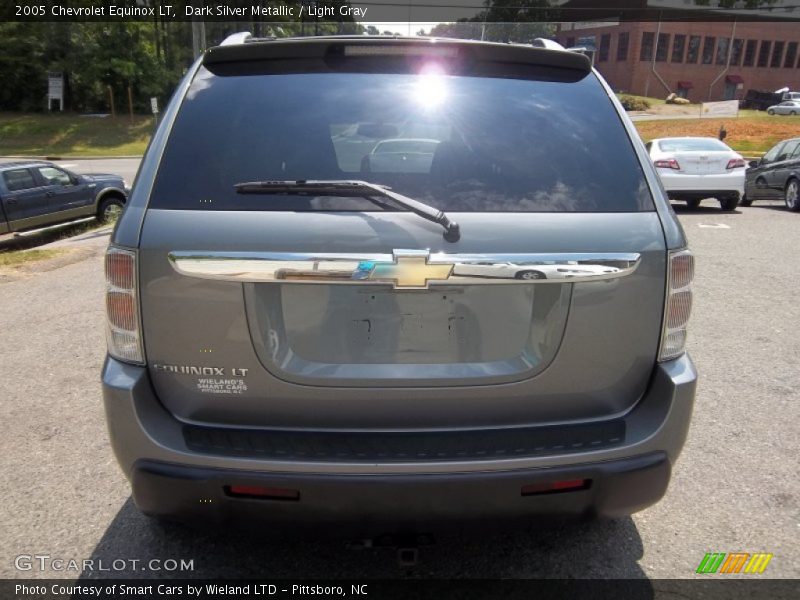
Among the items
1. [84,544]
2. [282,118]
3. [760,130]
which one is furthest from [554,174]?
[760,130]

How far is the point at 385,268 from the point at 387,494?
2.25 ft

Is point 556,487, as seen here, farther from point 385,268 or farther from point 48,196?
point 48,196

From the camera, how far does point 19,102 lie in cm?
4294

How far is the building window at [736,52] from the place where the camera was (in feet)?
216

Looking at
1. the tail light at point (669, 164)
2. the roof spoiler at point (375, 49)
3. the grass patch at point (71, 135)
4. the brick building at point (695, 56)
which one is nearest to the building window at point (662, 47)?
the brick building at point (695, 56)

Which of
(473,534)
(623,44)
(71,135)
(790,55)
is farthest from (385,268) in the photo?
(790,55)

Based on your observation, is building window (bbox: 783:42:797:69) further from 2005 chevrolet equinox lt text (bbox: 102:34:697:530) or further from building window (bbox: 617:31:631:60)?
2005 chevrolet equinox lt text (bbox: 102:34:697:530)

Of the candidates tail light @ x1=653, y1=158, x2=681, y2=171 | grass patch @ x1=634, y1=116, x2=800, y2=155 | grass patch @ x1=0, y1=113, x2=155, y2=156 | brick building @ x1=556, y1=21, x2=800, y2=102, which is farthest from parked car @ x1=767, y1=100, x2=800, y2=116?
grass patch @ x1=0, y1=113, x2=155, y2=156

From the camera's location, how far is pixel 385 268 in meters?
1.86

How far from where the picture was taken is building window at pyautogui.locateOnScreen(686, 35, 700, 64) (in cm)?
6331

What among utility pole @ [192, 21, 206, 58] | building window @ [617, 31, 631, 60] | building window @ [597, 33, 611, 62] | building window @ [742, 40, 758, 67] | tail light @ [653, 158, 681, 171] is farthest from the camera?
building window @ [742, 40, 758, 67]

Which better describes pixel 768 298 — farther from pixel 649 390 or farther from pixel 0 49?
pixel 0 49

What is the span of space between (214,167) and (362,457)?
106 centimetres

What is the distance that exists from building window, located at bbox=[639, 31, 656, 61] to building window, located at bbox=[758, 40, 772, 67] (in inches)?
595
